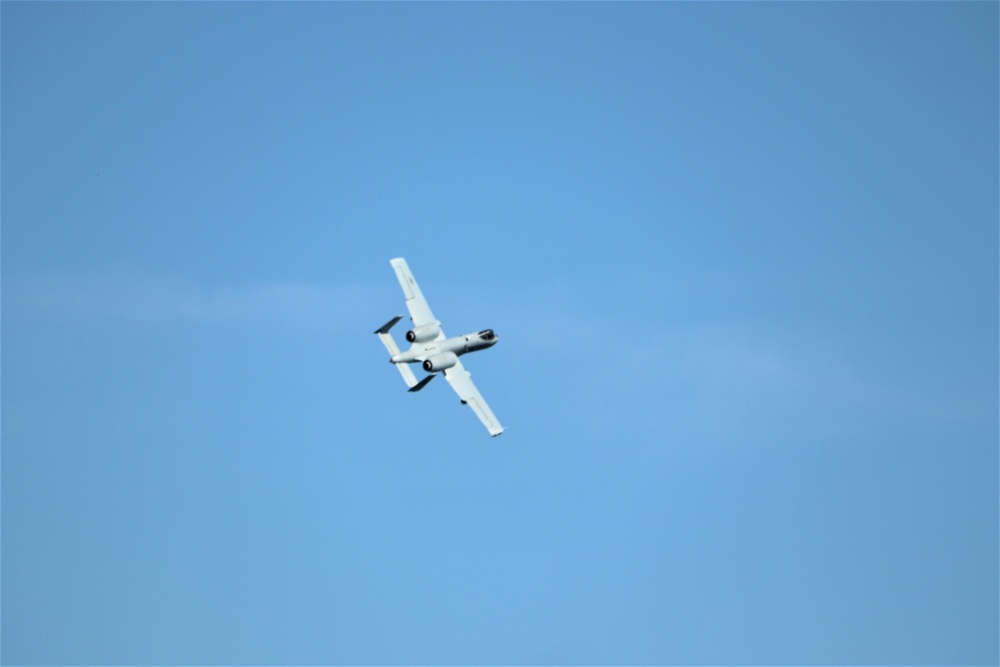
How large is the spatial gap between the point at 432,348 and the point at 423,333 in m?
1.50

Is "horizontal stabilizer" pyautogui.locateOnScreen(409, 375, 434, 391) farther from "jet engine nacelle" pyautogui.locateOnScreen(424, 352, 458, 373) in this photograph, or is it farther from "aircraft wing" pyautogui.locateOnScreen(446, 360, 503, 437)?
"aircraft wing" pyautogui.locateOnScreen(446, 360, 503, 437)

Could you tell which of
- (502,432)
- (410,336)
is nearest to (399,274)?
(410,336)

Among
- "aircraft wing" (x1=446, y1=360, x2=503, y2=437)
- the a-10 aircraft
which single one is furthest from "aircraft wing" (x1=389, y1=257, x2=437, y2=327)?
"aircraft wing" (x1=446, y1=360, x2=503, y2=437)

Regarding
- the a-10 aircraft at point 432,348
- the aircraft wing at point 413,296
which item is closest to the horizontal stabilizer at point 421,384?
the a-10 aircraft at point 432,348

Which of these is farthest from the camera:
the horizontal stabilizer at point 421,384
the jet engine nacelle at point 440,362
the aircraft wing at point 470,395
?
the aircraft wing at point 470,395

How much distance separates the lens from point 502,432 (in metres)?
139

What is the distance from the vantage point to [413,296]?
461ft

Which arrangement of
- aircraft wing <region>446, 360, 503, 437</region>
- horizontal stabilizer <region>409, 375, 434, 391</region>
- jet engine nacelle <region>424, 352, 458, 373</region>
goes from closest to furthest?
horizontal stabilizer <region>409, 375, 434, 391</region> < jet engine nacelle <region>424, 352, 458, 373</region> < aircraft wing <region>446, 360, 503, 437</region>

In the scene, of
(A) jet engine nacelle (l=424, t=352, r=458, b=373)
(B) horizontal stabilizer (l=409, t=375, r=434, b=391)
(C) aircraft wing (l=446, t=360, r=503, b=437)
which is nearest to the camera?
(B) horizontal stabilizer (l=409, t=375, r=434, b=391)

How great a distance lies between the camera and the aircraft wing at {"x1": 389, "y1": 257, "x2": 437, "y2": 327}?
5468 inches

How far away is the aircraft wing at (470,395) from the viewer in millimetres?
138125

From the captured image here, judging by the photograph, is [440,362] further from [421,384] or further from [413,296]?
[413,296]

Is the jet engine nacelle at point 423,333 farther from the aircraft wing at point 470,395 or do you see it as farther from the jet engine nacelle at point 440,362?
the aircraft wing at point 470,395

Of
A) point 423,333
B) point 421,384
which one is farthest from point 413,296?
Result: point 421,384
